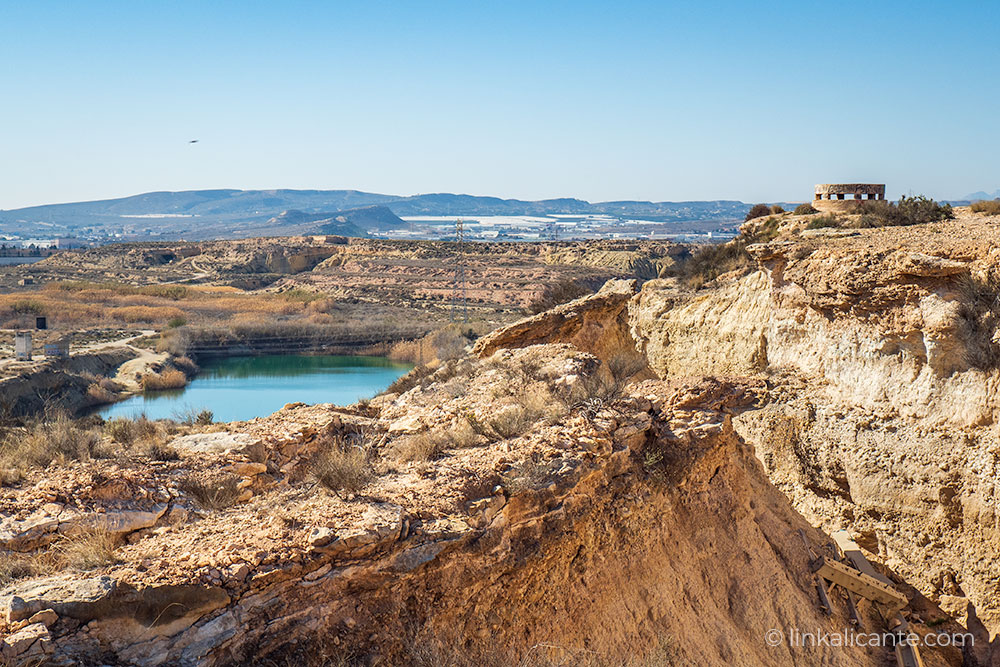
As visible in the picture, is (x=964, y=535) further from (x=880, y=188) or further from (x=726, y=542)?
(x=880, y=188)

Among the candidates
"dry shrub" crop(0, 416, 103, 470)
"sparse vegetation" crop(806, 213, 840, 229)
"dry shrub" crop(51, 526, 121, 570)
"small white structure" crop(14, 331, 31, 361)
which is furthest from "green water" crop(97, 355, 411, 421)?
"dry shrub" crop(51, 526, 121, 570)

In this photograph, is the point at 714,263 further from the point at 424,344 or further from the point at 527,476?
the point at 424,344

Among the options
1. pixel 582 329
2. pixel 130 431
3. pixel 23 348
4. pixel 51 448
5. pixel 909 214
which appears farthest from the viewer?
pixel 23 348

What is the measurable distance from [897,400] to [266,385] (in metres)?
36.1

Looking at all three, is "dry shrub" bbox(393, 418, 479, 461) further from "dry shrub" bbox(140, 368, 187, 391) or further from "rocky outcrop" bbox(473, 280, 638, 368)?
"dry shrub" bbox(140, 368, 187, 391)

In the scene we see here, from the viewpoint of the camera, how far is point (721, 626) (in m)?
7.21

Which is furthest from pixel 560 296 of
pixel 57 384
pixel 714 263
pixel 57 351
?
pixel 57 351

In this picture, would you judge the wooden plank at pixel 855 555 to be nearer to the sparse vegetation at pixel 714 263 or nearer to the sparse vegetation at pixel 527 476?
the sparse vegetation at pixel 527 476

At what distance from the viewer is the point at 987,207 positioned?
11.7 m

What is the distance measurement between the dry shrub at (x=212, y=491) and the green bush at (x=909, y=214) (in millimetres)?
9566

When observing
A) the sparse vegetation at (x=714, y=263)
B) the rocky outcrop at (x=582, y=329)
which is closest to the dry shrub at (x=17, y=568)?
the rocky outcrop at (x=582, y=329)

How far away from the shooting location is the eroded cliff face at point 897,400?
703cm

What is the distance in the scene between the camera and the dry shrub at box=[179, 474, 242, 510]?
22.3ft

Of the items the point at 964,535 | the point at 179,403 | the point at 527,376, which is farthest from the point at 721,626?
the point at 179,403
